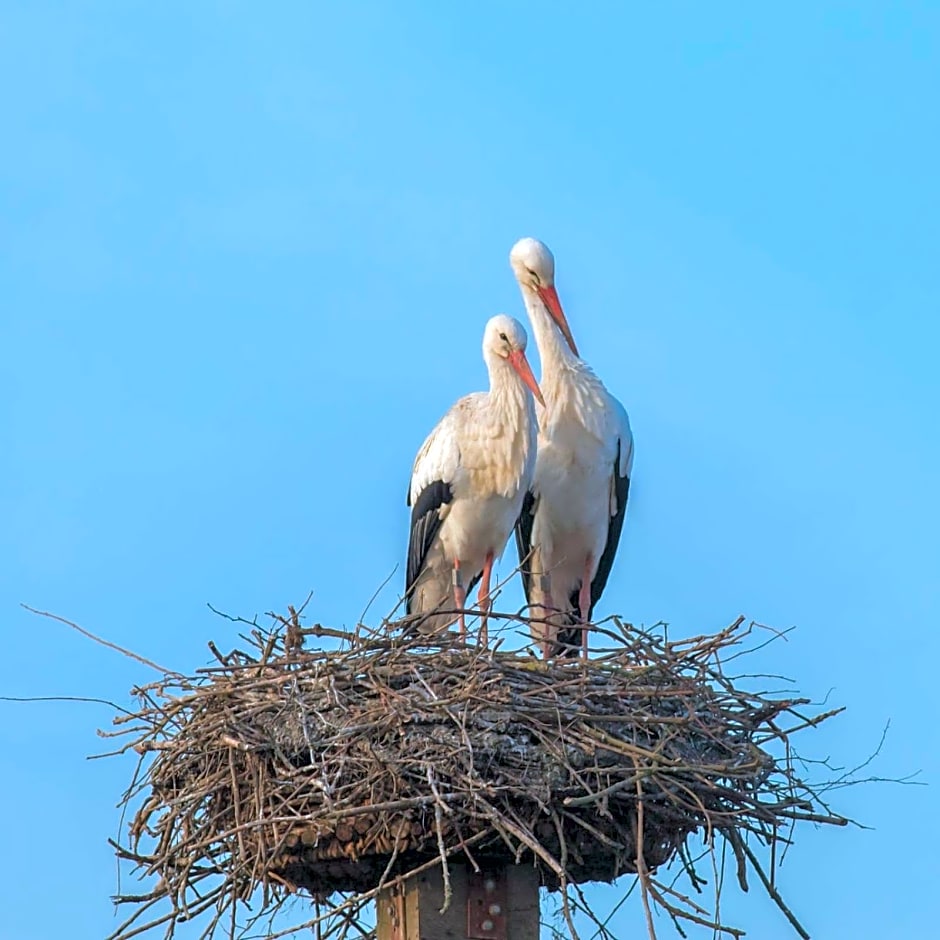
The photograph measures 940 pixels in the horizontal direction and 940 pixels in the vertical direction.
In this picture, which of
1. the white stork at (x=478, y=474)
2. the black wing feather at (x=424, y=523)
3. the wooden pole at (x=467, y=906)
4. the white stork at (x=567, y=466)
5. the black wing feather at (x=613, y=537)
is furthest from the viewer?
the black wing feather at (x=613, y=537)

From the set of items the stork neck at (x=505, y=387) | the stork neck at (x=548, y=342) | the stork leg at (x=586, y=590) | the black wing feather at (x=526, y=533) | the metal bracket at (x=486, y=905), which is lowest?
the metal bracket at (x=486, y=905)

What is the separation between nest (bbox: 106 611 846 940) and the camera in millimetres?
4574

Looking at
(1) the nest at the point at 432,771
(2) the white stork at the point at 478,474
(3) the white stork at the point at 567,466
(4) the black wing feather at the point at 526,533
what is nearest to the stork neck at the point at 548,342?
(3) the white stork at the point at 567,466

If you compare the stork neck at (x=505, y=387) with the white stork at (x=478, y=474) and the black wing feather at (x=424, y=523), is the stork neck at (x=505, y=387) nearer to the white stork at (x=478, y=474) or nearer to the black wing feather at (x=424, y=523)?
the white stork at (x=478, y=474)

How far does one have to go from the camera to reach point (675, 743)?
16.3 feet

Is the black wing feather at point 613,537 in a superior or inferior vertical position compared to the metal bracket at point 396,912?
superior

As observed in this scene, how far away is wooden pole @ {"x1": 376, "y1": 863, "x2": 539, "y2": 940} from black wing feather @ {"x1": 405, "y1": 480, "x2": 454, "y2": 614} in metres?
2.27

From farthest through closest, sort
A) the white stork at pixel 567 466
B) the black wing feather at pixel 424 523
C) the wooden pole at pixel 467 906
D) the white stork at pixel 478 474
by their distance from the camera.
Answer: the white stork at pixel 567 466 → the black wing feather at pixel 424 523 → the white stork at pixel 478 474 → the wooden pole at pixel 467 906

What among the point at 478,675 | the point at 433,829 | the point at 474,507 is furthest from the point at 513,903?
the point at 474,507

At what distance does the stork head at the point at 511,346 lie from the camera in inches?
271

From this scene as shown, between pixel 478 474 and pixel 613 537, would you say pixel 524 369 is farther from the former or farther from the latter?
pixel 613 537

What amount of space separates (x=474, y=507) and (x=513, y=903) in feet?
8.05

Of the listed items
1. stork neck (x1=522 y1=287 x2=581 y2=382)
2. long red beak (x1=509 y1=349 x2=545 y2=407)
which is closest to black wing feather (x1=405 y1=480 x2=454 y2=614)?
long red beak (x1=509 y1=349 x2=545 y2=407)

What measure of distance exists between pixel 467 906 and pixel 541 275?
336 centimetres
